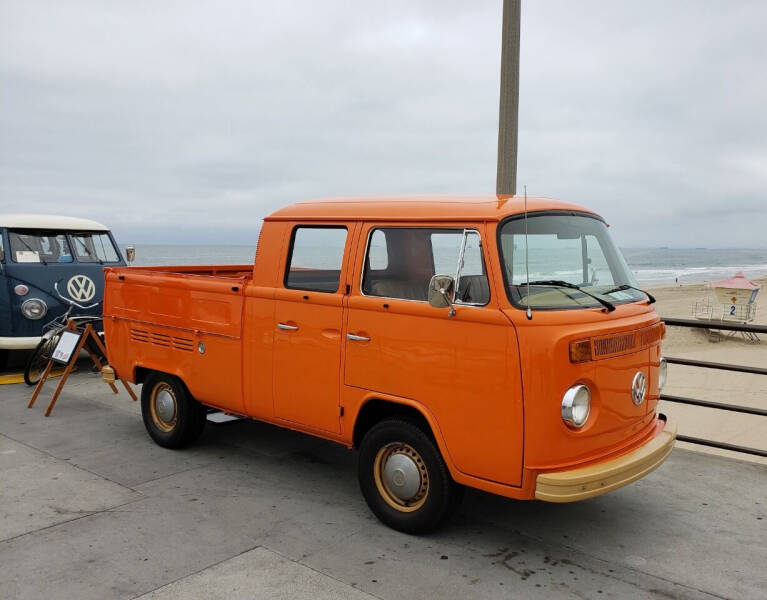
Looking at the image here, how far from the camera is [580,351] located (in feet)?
12.2

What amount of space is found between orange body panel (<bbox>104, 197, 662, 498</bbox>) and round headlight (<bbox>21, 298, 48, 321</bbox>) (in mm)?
4477

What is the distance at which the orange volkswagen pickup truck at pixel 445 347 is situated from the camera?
3.75m

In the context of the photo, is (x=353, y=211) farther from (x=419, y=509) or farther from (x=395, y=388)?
(x=419, y=509)

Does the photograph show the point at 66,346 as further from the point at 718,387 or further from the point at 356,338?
the point at 718,387

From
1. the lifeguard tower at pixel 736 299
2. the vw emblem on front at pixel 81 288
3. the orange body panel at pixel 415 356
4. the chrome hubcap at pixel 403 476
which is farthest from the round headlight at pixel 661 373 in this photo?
the lifeguard tower at pixel 736 299

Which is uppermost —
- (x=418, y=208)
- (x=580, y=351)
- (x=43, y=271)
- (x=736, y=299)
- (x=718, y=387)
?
(x=418, y=208)

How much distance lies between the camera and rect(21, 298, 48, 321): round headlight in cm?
927

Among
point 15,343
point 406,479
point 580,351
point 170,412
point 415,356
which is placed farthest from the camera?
point 15,343

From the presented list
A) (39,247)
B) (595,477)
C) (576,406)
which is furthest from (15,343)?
(595,477)

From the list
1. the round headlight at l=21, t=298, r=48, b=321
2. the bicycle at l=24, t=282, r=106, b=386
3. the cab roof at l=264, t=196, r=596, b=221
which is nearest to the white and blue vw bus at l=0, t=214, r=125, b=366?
the round headlight at l=21, t=298, r=48, b=321

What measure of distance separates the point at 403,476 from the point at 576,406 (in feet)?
4.09

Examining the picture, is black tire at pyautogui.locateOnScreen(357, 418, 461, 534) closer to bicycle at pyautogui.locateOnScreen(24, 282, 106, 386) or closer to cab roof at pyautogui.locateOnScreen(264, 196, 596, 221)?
cab roof at pyautogui.locateOnScreen(264, 196, 596, 221)

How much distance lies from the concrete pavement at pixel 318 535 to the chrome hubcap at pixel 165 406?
1.04 ft

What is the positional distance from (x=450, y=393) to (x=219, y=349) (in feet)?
7.43
